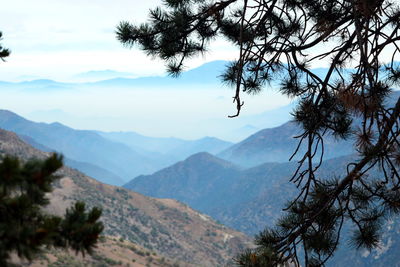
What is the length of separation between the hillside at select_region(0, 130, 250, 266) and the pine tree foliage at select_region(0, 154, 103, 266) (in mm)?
47038

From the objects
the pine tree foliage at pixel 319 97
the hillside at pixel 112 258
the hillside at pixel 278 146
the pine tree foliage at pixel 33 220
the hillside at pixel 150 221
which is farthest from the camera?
the hillside at pixel 278 146

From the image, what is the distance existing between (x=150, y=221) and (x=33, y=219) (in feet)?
184

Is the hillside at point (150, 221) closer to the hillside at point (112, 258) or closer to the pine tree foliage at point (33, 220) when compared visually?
the hillside at point (112, 258)

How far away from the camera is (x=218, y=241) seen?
5744 centimetres

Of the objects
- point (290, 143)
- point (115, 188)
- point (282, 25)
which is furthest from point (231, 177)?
point (282, 25)

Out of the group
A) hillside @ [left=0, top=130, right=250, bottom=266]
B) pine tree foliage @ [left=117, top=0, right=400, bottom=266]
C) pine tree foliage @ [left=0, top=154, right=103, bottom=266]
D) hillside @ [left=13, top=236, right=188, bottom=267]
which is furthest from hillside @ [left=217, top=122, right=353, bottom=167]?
pine tree foliage @ [left=0, top=154, right=103, bottom=266]

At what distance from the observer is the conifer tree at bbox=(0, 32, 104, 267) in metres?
2.22

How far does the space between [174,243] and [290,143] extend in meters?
123

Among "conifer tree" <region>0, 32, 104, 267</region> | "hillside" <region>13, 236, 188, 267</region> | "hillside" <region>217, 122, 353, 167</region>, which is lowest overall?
"hillside" <region>13, 236, 188, 267</region>

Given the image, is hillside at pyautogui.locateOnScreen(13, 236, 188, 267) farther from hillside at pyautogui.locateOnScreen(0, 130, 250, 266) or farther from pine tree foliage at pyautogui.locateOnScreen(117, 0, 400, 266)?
pine tree foliage at pyautogui.locateOnScreen(117, 0, 400, 266)

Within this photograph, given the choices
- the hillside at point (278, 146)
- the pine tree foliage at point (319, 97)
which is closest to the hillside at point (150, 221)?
the pine tree foliage at point (319, 97)

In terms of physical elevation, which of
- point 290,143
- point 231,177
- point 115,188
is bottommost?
point 115,188

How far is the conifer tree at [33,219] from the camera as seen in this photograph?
2.22 metres

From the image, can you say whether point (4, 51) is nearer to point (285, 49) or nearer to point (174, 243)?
point (285, 49)
